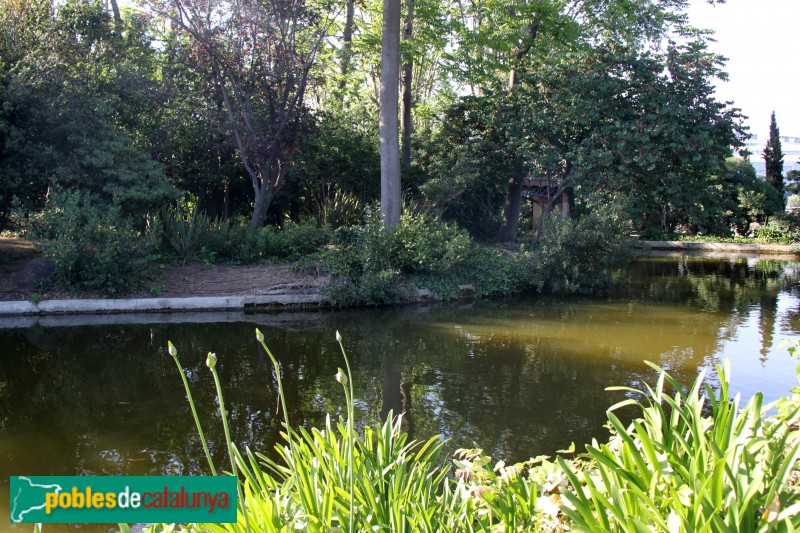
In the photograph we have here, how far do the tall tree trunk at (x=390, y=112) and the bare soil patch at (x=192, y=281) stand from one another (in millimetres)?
2579

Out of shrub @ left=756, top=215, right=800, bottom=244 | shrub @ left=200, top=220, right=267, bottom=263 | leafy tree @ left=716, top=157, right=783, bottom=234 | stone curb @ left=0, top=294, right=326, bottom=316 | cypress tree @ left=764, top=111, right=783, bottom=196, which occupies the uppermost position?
cypress tree @ left=764, top=111, right=783, bottom=196

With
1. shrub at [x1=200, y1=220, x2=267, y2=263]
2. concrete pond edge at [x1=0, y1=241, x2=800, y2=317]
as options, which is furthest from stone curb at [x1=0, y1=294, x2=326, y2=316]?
shrub at [x1=200, y1=220, x2=267, y2=263]

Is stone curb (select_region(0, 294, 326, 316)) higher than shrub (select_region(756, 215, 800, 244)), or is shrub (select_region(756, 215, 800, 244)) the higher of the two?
shrub (select_region(756, 215, 800, 244))

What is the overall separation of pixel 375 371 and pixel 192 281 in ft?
18.8

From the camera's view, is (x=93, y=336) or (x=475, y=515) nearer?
(x=475, y=515)

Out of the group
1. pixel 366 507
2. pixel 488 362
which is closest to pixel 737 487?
pixel 366 507

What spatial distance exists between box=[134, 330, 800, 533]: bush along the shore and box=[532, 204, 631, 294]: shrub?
1041cm

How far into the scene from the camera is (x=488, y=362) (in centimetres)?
758

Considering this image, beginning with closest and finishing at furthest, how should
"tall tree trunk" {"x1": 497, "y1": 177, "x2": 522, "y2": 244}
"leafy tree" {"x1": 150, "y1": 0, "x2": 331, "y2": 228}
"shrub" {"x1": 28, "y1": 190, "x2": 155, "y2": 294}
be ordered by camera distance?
"shrub" {"x1": 28, "y1": 190, "x2": 155, "y2": 294} → "leafy tree" {"x1": 150, "y1": 0, "x2": 331, "y2": 228} → "tall tree trunk" {"x1": 497, "y1": 177, "x2": 522, "y2": 244}

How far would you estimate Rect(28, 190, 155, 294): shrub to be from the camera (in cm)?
1043

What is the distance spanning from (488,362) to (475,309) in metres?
3.78

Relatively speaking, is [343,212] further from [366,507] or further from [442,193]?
[366,507]

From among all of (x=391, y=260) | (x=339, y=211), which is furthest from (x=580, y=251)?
(x=339, y=211)

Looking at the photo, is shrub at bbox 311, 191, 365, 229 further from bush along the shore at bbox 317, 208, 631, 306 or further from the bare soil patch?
the bare soil patch
